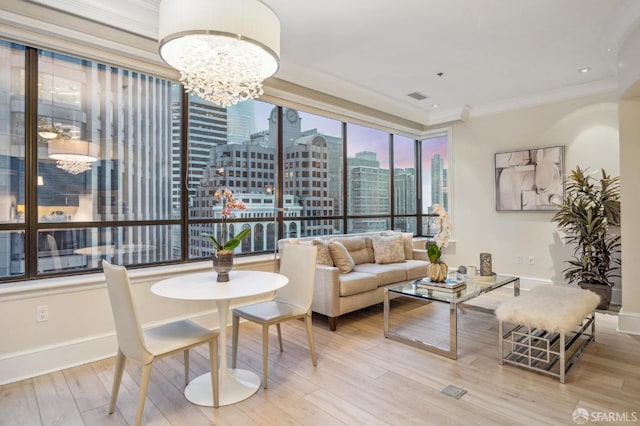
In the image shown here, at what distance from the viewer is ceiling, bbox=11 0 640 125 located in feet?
9.51

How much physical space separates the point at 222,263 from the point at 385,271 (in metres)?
2.30

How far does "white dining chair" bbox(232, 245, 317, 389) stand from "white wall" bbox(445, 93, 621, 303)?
12.6 ft

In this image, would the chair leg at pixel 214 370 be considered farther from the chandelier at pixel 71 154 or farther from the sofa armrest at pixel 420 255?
the sofa armrest at pixel 420 255

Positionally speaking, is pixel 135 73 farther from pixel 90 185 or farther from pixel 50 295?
pixel 50 295

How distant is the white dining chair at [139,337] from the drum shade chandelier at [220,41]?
1307mm

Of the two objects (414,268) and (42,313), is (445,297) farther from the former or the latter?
(42,313)

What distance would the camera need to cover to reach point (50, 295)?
9.00 feet

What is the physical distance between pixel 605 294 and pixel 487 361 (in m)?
2.43

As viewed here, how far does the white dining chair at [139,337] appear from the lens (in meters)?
1.96

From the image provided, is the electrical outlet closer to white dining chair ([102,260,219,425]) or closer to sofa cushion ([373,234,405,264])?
Answer: white dining chair ([102,260,219,425])

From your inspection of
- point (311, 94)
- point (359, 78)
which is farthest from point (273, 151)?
point (359, 78)

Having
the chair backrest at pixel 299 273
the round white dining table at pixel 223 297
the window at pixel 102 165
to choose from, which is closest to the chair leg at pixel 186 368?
the round white dining table at pixel 223 297

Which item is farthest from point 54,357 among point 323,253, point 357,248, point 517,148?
point 517,148

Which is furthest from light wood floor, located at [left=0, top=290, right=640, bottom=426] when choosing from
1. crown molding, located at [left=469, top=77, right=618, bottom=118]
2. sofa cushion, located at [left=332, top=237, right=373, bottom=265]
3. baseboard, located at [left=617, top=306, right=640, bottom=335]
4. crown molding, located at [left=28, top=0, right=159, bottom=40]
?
crown molding, located at [left=469, top=77, right=618, bottom=118]
